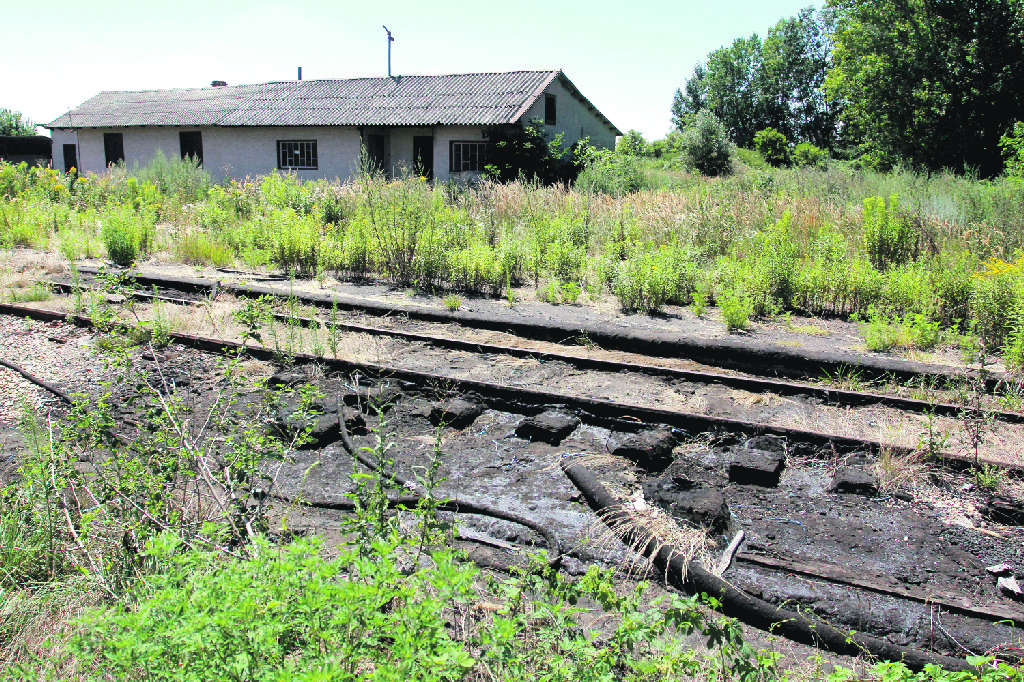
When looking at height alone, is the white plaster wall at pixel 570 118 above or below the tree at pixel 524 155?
above

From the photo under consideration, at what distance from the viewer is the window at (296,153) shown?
30750 mm

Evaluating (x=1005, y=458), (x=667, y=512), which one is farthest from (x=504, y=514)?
(x=1005, y=458)

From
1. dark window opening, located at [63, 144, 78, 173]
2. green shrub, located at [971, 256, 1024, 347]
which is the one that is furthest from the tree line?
dark window opening, located at [63, 144, 78, 173]

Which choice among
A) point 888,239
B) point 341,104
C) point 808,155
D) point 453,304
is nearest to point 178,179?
point 341,104

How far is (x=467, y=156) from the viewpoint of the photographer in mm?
28344

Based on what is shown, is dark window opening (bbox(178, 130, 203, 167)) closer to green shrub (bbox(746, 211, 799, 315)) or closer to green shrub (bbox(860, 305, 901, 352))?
green shrub (bbox(746, 211, 799, 315))

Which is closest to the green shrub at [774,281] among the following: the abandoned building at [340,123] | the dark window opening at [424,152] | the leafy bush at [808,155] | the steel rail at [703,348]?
the steel rail at [703,348]

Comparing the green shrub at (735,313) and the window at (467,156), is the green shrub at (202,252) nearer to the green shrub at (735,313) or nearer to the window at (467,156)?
the green shrub at (735,313)

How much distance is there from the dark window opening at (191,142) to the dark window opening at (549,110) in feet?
52.5

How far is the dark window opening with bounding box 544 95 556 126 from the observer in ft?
95.8

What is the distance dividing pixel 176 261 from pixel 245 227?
149 cm

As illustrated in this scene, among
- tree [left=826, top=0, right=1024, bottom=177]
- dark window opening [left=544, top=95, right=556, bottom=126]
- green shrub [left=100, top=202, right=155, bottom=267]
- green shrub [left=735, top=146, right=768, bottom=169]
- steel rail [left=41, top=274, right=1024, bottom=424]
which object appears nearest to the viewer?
steel rail [left=41, top=274, right=1024, bottom=424]

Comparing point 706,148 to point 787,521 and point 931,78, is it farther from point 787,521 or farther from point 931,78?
point 787,521

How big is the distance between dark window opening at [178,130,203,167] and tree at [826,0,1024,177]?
3069 cm
